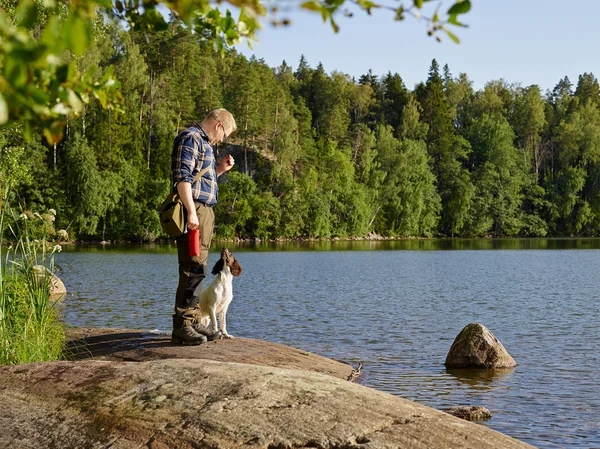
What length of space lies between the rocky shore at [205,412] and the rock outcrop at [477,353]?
22.0 ft

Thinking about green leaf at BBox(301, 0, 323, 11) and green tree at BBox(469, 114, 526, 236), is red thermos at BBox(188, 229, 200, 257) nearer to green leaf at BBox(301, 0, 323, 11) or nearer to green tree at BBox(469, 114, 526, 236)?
green leaf at BBox(301, 0, 323, 11)

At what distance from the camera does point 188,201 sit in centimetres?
690

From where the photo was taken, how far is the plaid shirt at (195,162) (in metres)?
7.05

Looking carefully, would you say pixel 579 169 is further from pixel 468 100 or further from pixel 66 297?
pixel 66 297

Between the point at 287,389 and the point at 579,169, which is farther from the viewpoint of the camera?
the point at 579,169

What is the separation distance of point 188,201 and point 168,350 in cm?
164

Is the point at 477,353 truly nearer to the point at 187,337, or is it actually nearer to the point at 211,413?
the point at 187,337

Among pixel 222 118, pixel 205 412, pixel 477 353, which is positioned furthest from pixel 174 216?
pixel 477 353

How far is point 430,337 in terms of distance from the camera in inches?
587

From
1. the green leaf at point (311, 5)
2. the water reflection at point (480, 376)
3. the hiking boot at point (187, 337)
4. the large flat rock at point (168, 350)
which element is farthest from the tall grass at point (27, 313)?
the water reflection at point (480, 376)

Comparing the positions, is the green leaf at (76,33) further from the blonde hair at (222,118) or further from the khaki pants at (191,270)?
the blonde hair at (222,118)

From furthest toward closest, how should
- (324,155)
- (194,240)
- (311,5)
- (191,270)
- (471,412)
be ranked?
1. (324,155)
2. (471,412)
3. (191,270)
4. (194,240)
5. (311,5)

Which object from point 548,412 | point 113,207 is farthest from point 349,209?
point 548,412

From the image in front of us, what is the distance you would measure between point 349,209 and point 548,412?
74010 millimetres
